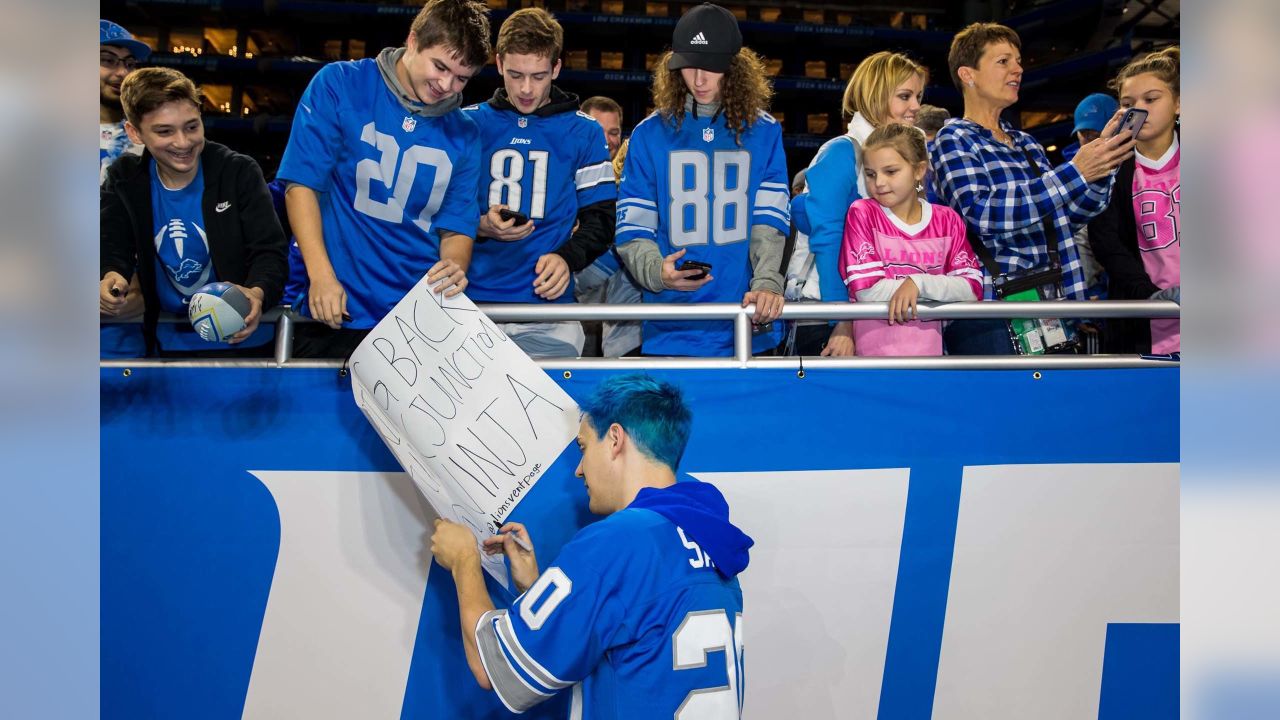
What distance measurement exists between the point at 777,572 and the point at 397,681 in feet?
3.84

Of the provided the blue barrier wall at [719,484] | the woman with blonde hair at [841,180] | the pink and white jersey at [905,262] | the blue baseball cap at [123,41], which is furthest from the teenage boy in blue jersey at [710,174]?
the blue baseball cap at [123,41]

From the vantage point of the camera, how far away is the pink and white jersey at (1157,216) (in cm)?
360

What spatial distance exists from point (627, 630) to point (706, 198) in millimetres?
1838

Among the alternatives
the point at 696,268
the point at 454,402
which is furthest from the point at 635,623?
the point at 696,268

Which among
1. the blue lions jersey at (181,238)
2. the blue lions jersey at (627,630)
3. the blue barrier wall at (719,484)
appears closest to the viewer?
Result: the blue lions jersey at (627,630)

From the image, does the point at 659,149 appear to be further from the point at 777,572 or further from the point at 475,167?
the point at 777,572

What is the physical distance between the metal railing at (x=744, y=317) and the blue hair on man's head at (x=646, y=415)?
2.05 feet

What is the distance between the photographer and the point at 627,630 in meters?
2.04

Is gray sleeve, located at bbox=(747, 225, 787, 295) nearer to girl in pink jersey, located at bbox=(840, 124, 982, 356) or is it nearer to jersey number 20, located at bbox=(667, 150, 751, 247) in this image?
jersey number 20, located at bbox=(667, 150, 751, 247)

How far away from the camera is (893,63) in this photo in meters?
3.91

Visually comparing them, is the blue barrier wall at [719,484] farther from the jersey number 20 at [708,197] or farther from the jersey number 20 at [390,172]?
the jersey number 20 at [708,197]

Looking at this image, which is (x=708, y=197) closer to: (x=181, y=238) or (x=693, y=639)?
(x=181, y=238)

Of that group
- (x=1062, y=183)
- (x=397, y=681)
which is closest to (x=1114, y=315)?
(x=1062, y=183)
